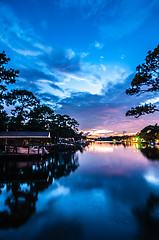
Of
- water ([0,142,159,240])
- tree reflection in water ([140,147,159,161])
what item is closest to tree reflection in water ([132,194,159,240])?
water ([0,142,159,240])

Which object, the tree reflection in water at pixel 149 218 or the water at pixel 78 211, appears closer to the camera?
the tree reflection in water at pixel 149 218

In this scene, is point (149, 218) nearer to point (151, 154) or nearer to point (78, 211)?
point (78, 211)

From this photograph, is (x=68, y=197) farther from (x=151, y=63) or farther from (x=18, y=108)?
(x=18, y=108)

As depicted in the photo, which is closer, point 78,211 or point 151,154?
point 78,211

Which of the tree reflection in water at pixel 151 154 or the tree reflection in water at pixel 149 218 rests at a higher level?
the tree reflection in water at pixel 149 218

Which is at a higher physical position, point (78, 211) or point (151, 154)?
point (78, 211)

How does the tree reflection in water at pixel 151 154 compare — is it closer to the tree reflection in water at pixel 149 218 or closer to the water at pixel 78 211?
the water at pixel 78 211

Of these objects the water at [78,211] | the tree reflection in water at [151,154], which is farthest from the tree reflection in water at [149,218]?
the tree reflection in water at [151,154]

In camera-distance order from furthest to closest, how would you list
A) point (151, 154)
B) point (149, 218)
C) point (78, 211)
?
point (151, 154), point (78, 211), point (149, 218)

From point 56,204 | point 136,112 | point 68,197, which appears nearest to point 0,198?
point 56,204

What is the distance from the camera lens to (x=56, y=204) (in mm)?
7051

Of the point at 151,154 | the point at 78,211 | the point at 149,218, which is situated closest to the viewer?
the point at 149,218

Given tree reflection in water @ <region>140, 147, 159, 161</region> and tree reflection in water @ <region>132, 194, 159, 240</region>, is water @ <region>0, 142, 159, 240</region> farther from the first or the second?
tree reflection in water @ <region>140, 147, 159, 161</region>

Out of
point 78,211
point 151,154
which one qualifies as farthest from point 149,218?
point 151,154
